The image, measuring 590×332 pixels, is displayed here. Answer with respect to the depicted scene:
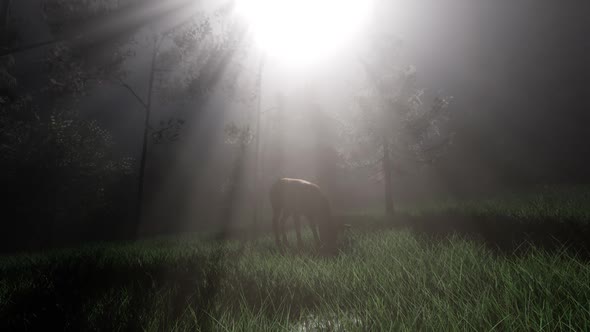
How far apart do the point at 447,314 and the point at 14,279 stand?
5912mm

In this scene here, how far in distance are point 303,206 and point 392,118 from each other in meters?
8.22

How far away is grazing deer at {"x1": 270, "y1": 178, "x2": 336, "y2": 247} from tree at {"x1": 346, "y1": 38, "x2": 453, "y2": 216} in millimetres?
6474

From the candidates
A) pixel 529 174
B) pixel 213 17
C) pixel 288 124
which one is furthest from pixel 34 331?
pixel 529 174

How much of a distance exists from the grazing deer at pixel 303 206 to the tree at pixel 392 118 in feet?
21.2

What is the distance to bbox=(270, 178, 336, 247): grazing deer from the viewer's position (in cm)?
615

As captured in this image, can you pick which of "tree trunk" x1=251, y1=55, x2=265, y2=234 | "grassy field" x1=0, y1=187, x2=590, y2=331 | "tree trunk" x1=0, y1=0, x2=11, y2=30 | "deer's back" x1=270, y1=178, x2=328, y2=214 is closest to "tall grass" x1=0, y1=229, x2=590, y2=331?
"grassy field" x1=0, y1=187, x2=590, y2=331

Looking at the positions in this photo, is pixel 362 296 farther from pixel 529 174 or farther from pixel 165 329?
pixel 529 174

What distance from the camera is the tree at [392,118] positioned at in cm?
1295

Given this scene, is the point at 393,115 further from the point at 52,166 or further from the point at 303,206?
the point at 52,166

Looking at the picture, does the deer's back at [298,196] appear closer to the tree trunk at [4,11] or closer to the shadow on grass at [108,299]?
the shadow on grass at [108,299]

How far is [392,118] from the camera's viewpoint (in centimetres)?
1290

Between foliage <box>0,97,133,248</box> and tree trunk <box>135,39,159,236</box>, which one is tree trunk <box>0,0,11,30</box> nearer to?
tree trunk <box>135,39,159,236</box>

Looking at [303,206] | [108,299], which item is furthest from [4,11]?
[303,206]

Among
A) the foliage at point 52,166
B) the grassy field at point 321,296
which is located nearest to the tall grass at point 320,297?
the grassy field at point 321,296
